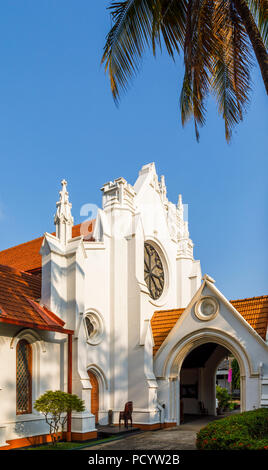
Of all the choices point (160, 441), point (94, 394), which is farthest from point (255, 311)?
point (94, 394)

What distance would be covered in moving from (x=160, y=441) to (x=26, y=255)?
13.3 m

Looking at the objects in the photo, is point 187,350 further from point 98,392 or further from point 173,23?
point 173,23

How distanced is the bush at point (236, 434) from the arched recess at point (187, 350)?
→ 14.7 feet

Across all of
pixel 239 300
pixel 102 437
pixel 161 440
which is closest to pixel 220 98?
pixel 239 300

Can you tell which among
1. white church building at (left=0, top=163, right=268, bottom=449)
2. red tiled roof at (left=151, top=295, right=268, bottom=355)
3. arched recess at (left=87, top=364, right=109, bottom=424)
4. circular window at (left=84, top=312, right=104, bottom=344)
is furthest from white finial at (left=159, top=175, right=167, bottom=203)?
arched recess at (left=87, top=364, right=109, bottom=424)

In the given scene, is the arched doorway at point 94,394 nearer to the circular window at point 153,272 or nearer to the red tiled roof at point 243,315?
the red tiled roof at point 243,315

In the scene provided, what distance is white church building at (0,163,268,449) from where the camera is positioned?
49.5ft

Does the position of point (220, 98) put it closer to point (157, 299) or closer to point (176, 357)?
point (176, 357)

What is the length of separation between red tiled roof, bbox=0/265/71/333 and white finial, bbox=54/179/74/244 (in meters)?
2.32

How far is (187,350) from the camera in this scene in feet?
63.4

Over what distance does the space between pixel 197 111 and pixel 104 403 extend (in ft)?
43.1

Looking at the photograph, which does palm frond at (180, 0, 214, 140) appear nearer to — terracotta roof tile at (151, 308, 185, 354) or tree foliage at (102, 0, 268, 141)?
tree foliage at (102, 0, 268, 141)

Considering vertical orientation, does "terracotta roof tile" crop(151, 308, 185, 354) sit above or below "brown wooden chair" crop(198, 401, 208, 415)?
above

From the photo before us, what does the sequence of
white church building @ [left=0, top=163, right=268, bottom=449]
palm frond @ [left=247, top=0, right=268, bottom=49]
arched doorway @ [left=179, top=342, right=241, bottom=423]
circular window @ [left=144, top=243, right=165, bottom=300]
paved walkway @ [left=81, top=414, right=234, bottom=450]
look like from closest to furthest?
palm frond @ [left=247, top=0, right=268, bottom=49], paved walkway @ [left=81, top=414, right=234, bottom=450], white church building @ [left=0, top=163, right=268, bottom=449], circular window @ [left=144, top=243, right=165, bottom=300], arched doorway @ [left=179, top=342, right=241, bottom=423]
